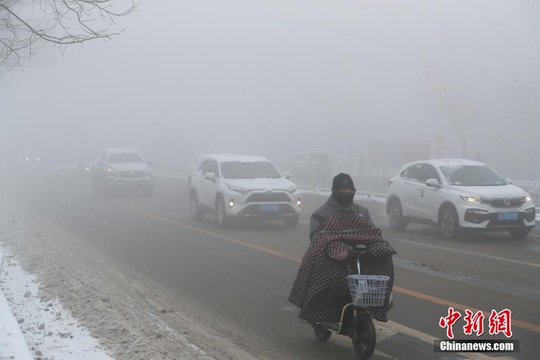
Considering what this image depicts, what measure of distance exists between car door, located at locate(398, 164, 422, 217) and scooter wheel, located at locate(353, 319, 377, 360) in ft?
32.6

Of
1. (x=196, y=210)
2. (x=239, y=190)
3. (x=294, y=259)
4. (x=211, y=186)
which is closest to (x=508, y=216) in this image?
(x=294, y=259)

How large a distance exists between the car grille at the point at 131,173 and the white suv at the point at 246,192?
471 inches

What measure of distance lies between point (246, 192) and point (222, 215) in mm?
884

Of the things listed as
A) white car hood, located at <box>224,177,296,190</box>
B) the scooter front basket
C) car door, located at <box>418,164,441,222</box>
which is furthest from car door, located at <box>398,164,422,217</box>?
the scooter front basket

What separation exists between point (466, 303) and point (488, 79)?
5840 centimetres

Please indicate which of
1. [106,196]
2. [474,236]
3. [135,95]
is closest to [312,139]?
[135,95]

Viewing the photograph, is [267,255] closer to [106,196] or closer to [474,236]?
[474,236]

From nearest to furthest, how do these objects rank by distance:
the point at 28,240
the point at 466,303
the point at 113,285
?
the point at 466,303 < the point at 113,285 < the point at 28,240

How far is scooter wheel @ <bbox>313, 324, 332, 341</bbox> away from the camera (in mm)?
7039

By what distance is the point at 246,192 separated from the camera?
17125 millimetres

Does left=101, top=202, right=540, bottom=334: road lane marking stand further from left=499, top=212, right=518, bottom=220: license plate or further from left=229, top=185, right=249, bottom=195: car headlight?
left=499, top=212, right=518, bottom=220: license plate

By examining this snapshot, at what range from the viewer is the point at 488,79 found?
63719 millimetres

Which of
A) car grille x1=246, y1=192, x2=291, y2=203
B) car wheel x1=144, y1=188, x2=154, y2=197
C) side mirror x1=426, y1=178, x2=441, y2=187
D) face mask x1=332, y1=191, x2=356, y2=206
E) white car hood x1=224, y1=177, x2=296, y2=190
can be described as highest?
face mask x1=332, y1=191, x2=356, y2=206

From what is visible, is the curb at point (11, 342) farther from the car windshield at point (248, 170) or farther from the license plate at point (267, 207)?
the car windshield at point (248, 170)
